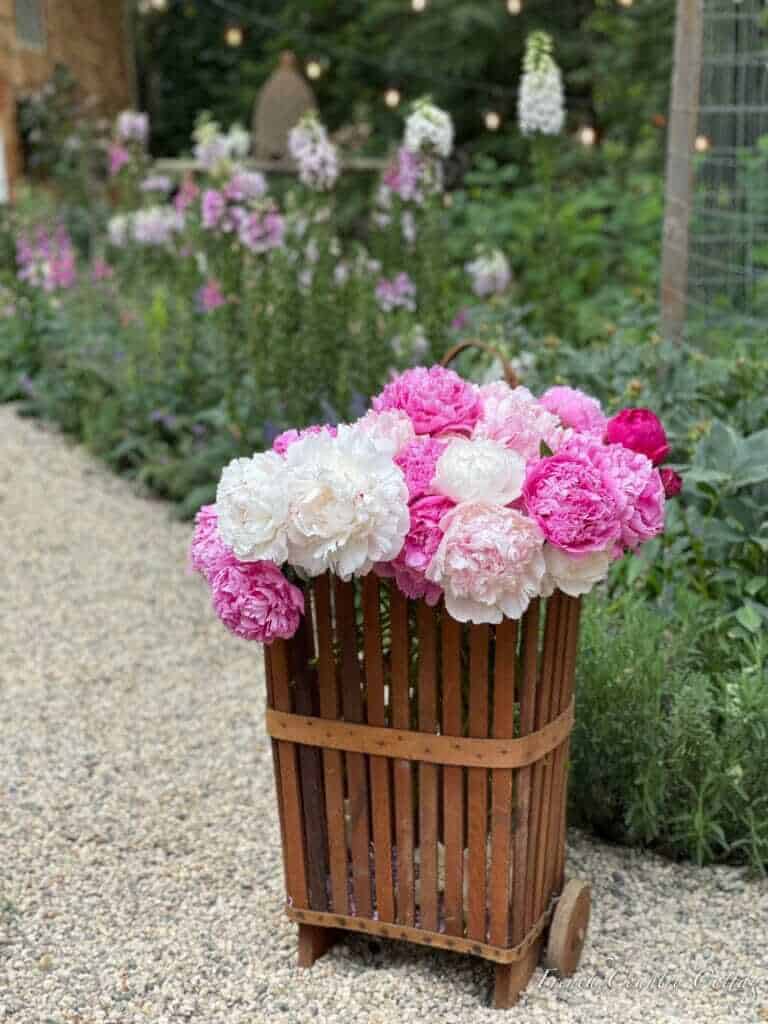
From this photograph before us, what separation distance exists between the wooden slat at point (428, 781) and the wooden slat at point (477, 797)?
6cm

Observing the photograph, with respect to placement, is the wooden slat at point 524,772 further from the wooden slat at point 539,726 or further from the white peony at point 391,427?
the white peony at point 391,427

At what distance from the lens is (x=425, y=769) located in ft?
6.72

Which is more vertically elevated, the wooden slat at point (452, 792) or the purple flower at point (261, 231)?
the purple flower at point (261, 231)

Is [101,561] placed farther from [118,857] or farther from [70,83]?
[70,83]

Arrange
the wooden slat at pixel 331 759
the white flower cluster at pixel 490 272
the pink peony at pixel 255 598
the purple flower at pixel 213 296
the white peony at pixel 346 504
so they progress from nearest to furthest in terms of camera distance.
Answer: the white peony at pixel 346 504
the pink peony at pixel 255 598
the wooden slat at pixel 331 759
the purple flower at pixel 213 296
the white flower cluster at pixel 490 272

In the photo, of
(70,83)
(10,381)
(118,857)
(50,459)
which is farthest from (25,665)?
(70,83)

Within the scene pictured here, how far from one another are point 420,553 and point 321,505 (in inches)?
6.3

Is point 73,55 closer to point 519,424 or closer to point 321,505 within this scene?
point 519,424

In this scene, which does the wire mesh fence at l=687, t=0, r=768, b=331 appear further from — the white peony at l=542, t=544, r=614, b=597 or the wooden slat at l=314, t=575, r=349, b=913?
the wooden slat at l=314, t=575, r=349, b=913

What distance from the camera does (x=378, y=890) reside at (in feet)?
7.02

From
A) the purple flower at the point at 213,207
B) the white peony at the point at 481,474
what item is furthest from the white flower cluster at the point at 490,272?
the white peony at the point at 481,474

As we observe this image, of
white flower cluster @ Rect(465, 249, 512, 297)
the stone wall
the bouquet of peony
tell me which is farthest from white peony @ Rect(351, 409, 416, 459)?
the stone wall

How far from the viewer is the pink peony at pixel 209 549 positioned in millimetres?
1957

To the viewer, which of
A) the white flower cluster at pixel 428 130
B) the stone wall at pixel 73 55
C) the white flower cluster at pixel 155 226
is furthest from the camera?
the stone wall at pixel 73 55
